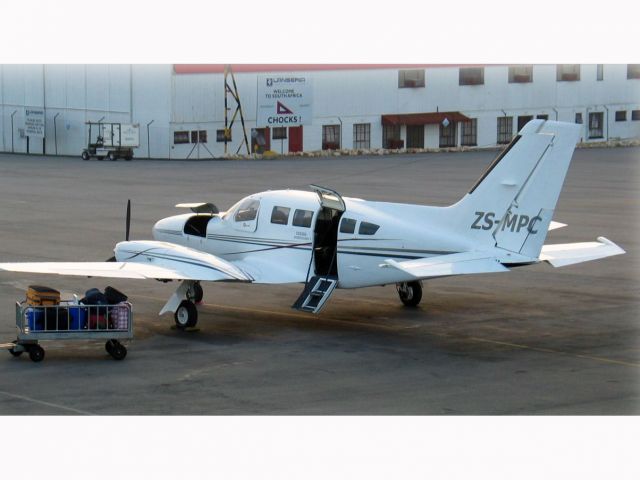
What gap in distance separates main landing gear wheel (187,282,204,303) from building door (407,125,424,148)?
44770 millimetres

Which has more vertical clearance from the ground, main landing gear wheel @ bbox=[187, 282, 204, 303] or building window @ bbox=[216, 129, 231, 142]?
building window @ bbox=[216, 129, 231, 142]

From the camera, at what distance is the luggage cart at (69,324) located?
2008 centimetres

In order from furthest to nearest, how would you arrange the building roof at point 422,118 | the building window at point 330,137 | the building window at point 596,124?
the building window at point 596,124 < the building roof at point 422,118 < the building window at point 330,137

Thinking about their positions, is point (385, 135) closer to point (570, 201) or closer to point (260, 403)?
point (570, 201)

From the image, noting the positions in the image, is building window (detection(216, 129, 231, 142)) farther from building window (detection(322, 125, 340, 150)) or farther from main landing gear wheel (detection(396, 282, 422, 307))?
main landing gear wheel (detection(396, 282, 422, 307))

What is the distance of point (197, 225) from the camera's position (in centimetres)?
2528

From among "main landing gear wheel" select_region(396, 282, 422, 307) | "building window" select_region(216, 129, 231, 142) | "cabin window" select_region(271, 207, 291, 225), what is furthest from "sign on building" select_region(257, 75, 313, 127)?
"cabin window" select_region(271, 207, 291, 225)

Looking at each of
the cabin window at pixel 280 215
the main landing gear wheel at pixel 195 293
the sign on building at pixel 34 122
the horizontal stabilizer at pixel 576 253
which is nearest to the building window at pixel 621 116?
the sign on building at pixel 34 122

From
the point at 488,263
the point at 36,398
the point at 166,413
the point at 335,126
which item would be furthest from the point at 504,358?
the point at 335,126

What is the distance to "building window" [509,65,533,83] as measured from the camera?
6707 cm

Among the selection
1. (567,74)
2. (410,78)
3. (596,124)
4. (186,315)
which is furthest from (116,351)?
(596,124)

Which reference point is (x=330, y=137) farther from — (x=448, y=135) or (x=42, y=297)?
(x=42, y=297)

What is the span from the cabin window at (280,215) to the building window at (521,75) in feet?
150

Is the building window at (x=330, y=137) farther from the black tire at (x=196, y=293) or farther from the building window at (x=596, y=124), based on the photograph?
the black tire at (x=196, y=293)
